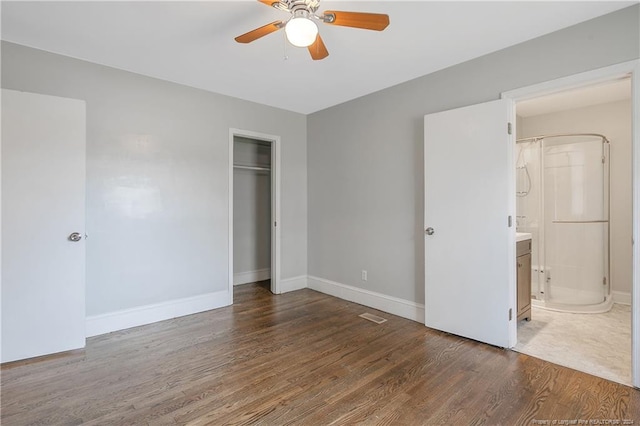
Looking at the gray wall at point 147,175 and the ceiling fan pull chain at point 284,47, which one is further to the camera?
the gray wall at point 147,175

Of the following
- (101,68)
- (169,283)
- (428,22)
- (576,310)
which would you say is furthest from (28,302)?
(576,310)

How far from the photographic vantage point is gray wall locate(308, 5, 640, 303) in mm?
2404

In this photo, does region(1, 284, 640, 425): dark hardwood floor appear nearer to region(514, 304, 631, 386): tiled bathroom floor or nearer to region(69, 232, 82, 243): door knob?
region(514, 304, 631, 386): tiled bathroom floor

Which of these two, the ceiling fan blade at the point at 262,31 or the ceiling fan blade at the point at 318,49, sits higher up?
the ceiling fan blade at the point at 262,31

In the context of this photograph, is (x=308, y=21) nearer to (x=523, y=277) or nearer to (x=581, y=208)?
(x=523, y=277)

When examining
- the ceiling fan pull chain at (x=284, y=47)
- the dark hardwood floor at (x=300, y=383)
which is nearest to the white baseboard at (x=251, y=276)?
the dark hardwood floor at (x=300, y=383)

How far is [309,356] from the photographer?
2.63 metres

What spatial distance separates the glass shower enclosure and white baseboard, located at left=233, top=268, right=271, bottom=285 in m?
3.95

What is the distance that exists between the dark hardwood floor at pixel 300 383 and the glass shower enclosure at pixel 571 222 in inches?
76.1

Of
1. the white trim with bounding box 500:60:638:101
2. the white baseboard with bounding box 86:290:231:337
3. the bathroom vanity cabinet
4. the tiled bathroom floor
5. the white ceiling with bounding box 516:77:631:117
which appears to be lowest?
the tiled bathroom floor

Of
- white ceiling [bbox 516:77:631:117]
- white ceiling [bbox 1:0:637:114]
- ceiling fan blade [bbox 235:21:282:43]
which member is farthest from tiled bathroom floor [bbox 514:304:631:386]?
ceiling fan blade [bbox 235:21:282:43]

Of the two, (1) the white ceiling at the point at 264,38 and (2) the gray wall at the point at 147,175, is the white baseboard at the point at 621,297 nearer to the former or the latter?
(1) the white ceiling at the point at 264,38

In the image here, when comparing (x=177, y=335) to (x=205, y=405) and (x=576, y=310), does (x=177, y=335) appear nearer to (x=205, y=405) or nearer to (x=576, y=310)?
(x=205, y=405)

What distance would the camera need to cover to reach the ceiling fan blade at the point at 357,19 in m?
1.85
